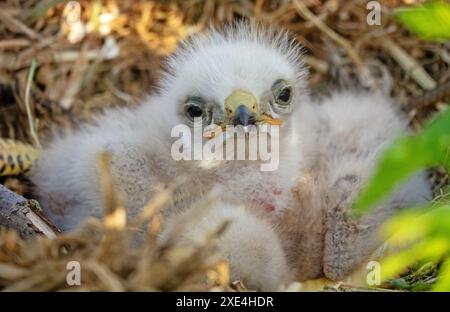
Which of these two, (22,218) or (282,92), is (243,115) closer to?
(282,92)

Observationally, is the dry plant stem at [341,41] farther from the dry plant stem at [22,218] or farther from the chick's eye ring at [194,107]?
the dry plant stem at [22,218]

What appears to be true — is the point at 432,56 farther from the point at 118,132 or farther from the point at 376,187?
the point at 376,187

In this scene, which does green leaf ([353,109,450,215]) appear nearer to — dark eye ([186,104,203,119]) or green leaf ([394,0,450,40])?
green leaf ([394,0,450,40])

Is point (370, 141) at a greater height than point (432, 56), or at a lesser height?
lesser

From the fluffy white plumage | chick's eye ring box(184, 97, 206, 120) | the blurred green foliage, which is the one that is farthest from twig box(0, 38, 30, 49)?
the blurred green foliage

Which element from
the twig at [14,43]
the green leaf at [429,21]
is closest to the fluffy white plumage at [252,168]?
the twig at [14,43]

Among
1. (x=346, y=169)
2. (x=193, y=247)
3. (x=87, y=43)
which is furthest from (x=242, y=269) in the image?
(x=87, y=43)
